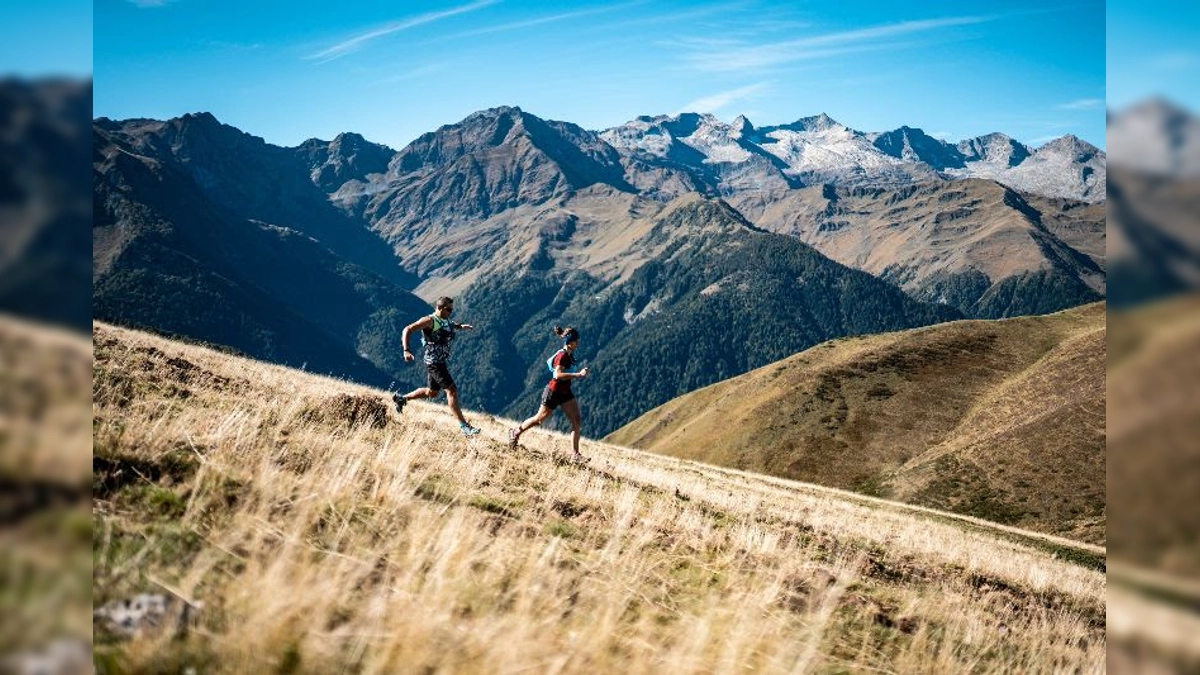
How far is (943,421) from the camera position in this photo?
99500mm

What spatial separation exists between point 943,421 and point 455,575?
10589 cm

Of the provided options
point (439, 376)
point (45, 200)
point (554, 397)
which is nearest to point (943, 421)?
point (554, 397)

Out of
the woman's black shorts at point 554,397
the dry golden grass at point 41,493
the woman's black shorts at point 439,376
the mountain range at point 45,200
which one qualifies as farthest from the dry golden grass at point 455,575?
the woman's black shorts at point 554,397

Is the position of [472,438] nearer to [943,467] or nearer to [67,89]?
[67,89]

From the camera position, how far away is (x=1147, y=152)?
2.90 meters

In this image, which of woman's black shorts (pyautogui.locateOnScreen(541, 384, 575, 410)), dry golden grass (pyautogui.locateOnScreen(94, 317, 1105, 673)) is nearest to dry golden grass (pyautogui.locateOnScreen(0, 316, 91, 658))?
dry golden grass (pyautogui.locateOnScreen(94, 317, 1105, 673))

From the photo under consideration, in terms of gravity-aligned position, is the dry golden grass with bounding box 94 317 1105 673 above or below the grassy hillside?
above

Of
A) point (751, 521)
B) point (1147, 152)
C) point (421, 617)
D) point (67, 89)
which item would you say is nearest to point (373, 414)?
point (751, 521)

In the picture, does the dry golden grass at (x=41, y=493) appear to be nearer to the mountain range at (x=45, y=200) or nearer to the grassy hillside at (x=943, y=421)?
the mountain range at (x=45, y=200)

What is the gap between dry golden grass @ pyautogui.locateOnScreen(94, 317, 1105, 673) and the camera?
421cm

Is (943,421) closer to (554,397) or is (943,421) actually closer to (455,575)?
(554,397)

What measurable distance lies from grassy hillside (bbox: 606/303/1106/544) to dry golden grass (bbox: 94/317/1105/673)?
68.7 m

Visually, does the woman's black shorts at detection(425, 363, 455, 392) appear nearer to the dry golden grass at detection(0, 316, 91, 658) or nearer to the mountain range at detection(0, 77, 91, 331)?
the mountain range at detection(0, 77, 91, 331)

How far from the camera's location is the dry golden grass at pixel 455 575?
4207 millimetres
